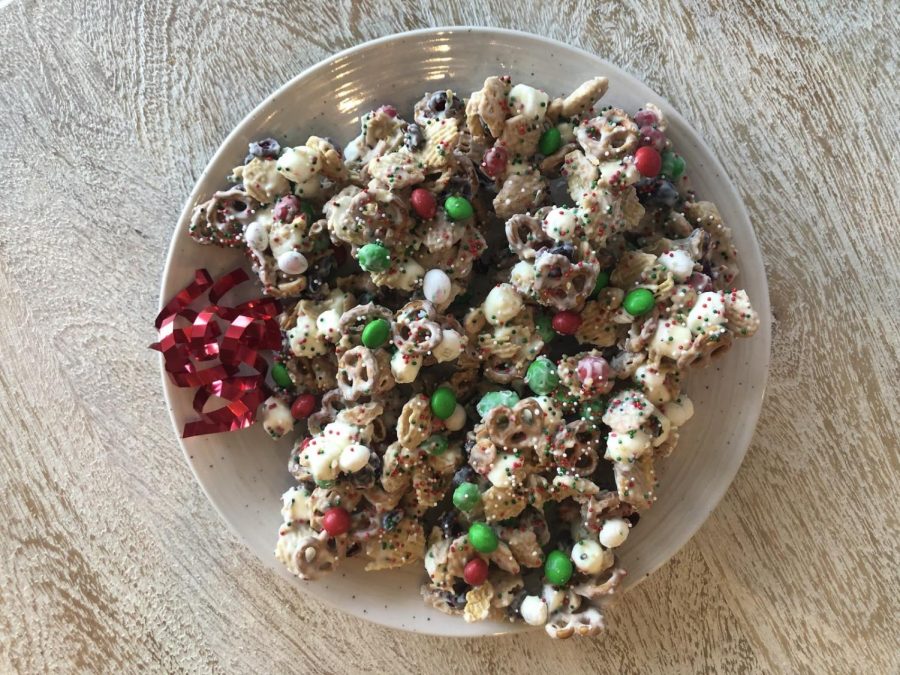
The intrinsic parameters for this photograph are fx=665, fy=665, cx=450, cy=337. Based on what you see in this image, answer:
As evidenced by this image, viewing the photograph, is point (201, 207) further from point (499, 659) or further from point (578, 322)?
point (499, 659)

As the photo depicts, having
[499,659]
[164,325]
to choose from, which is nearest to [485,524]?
[499,659]

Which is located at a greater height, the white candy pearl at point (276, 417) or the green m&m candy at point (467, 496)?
the white candy pearl at point (276, 417)

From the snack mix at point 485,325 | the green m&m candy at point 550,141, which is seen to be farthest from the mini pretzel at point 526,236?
the green m&m candy at point 550,141

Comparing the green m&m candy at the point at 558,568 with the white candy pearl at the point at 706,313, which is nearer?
the white candy pearl at the point at 706,313

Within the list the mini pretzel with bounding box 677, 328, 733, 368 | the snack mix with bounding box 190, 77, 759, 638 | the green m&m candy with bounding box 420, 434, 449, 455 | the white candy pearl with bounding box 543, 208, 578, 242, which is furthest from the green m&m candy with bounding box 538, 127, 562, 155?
the green m&m candy with bounding box 420, 434, 449, 455

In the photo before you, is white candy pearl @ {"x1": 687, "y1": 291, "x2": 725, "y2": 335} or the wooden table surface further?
the wooden table surface

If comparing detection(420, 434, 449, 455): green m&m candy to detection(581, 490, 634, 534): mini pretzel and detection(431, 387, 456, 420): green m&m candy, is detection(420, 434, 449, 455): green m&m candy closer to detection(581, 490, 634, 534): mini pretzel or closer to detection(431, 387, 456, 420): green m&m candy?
detection(431, 387, 456, 420): green m&m candy

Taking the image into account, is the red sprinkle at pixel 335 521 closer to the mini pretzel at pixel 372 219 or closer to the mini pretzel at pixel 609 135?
the mini pretzel at pixel 372 219

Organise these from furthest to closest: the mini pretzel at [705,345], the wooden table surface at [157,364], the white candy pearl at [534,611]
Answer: the wooden table surface at [157,364]
the white candy pearl at [534,611]
the mini pretzel at [705,345]
